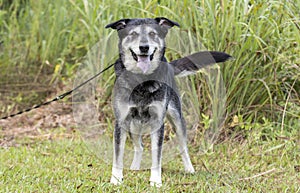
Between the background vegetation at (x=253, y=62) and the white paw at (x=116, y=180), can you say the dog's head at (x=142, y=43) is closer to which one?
the white paw at (x=116, y=180)

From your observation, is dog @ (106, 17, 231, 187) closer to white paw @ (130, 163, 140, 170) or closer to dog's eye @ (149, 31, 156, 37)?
dog's eye @ (149, 31, 156, 37)

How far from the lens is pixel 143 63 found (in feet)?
12.5

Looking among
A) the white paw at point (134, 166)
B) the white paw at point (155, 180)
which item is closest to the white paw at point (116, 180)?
the white paw at point (155, 180)

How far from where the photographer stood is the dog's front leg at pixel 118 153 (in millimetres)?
4000

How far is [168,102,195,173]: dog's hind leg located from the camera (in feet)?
14.3

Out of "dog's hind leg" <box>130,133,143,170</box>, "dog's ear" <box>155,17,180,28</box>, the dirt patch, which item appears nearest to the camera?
"dog's ear" <box>155,17,180,28</box>

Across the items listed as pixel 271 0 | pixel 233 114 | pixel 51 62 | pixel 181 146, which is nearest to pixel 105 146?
pixel 181 146

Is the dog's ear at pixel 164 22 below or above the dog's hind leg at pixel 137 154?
above

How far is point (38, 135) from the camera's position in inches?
243

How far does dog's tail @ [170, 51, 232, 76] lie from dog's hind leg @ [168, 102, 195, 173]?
347mm

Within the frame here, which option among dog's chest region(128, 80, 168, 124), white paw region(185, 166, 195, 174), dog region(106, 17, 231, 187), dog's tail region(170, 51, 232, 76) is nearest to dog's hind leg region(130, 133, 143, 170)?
dog region(106, 17, 231, 187)

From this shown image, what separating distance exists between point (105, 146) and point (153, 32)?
5.46 feet

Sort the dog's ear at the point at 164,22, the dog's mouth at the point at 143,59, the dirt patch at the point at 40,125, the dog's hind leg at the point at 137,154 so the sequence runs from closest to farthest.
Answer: the dog's mouth at the point at 143,59, the dog's ear at the point at 164,22, the dog's hind leg at the point at 137,154, the dirt patch at the point at 40,125

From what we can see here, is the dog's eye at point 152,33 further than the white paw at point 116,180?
No
